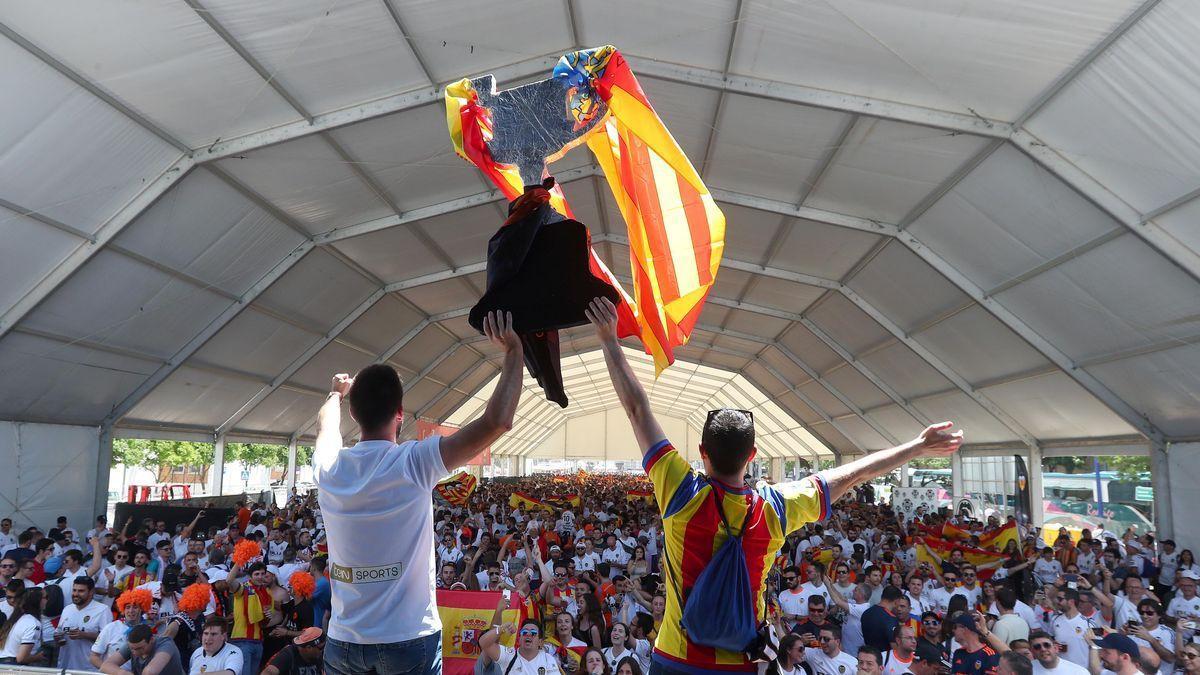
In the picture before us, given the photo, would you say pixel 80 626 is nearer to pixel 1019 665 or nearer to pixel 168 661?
pixel 168 661

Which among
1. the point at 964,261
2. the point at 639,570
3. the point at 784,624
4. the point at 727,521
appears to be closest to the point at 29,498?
the point at 639,570

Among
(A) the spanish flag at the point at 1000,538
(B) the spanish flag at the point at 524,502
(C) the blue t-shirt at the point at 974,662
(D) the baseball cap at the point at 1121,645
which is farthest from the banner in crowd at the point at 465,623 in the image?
(B) the spanish flag at the point at 524,502

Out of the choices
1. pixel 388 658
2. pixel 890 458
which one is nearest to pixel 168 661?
pixel 388 658

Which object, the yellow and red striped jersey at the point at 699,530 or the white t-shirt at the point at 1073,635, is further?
the white t-shirt at the point at 1073,635

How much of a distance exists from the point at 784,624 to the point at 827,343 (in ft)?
48.7

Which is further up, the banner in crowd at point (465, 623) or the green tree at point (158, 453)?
the green tree at point (158, 453)

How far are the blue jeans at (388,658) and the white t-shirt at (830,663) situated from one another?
499 centimetres

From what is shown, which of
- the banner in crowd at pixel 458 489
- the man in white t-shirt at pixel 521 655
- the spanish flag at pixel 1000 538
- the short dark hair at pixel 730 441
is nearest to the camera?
the short dark hair at pixel 730 441

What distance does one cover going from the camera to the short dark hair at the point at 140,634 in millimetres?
5492

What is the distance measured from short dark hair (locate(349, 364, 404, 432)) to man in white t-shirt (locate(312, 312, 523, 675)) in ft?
0.33

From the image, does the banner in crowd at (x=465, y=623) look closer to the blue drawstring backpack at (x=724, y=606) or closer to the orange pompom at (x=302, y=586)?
the orange pompom at (x=302, y=586)

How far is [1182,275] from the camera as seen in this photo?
966cm

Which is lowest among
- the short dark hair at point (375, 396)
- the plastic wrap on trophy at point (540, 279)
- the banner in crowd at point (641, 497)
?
the banner in crowd at point (641, 497)

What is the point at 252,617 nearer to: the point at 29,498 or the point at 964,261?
the point at 29,498
